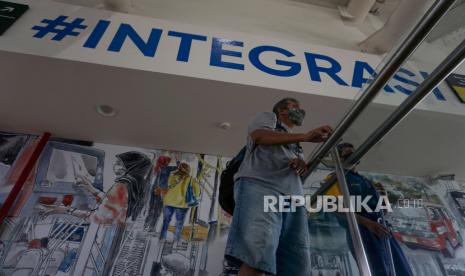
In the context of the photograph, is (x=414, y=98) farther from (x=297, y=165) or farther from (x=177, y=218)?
(x=177, y=218)

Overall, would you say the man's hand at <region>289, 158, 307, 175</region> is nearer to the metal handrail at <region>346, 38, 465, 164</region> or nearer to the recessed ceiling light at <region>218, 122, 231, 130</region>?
the metal handrail at <region>346, 38, 465, 164</region>

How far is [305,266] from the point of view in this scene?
114cm

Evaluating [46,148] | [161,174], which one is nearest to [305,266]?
[161,174]

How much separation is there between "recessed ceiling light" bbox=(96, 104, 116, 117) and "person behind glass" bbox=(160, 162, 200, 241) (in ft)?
2.34

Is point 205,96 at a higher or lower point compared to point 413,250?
higher

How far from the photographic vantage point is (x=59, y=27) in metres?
2.42

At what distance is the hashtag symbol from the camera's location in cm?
232

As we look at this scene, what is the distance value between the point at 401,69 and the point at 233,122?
5.50ft

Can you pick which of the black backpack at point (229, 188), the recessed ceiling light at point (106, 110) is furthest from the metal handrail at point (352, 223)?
the recessed ceiling light at point (106, 110)

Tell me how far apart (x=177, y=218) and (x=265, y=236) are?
166 cm

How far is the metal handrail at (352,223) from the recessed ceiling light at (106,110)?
1889mm

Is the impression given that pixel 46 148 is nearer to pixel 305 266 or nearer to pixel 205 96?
pixel 205 96

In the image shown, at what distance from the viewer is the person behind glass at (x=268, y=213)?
1.00 metres

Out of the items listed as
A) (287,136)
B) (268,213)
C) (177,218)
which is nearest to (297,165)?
(287,136)
